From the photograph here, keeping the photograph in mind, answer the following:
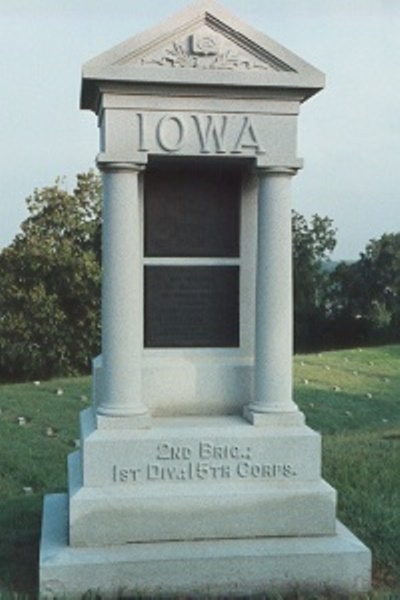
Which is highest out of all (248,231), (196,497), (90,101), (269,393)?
(90,101)

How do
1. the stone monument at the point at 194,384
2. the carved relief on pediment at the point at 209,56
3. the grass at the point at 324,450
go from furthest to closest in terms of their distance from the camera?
the grass at the point at 324,450
the carved relief on pediment at the point at 209,56
the stone monument at the point at 194,384

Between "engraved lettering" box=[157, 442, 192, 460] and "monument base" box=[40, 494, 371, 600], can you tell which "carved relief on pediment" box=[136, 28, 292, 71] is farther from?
"monument base" box=[40, 494, 371, 600]

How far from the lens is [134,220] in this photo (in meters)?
6.04

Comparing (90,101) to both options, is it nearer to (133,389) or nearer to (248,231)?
(248,231)

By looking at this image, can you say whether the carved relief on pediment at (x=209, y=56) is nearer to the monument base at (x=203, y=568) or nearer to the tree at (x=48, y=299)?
the monument base at (x=203, y=568)

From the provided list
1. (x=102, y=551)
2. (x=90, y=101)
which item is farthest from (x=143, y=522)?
(x=90, y=101)

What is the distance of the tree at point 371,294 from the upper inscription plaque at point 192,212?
30.6 m

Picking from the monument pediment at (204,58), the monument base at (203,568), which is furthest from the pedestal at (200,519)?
the monument pediment at (204,58)

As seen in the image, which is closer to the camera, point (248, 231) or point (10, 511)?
point (248, 231)

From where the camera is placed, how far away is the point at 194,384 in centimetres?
654

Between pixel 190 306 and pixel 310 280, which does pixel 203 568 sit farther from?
pixel 310 280

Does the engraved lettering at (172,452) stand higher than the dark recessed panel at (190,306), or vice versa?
the dark recessed panel at (190,306)

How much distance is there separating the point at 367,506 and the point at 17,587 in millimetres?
3256

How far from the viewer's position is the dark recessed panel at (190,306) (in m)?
6.54
